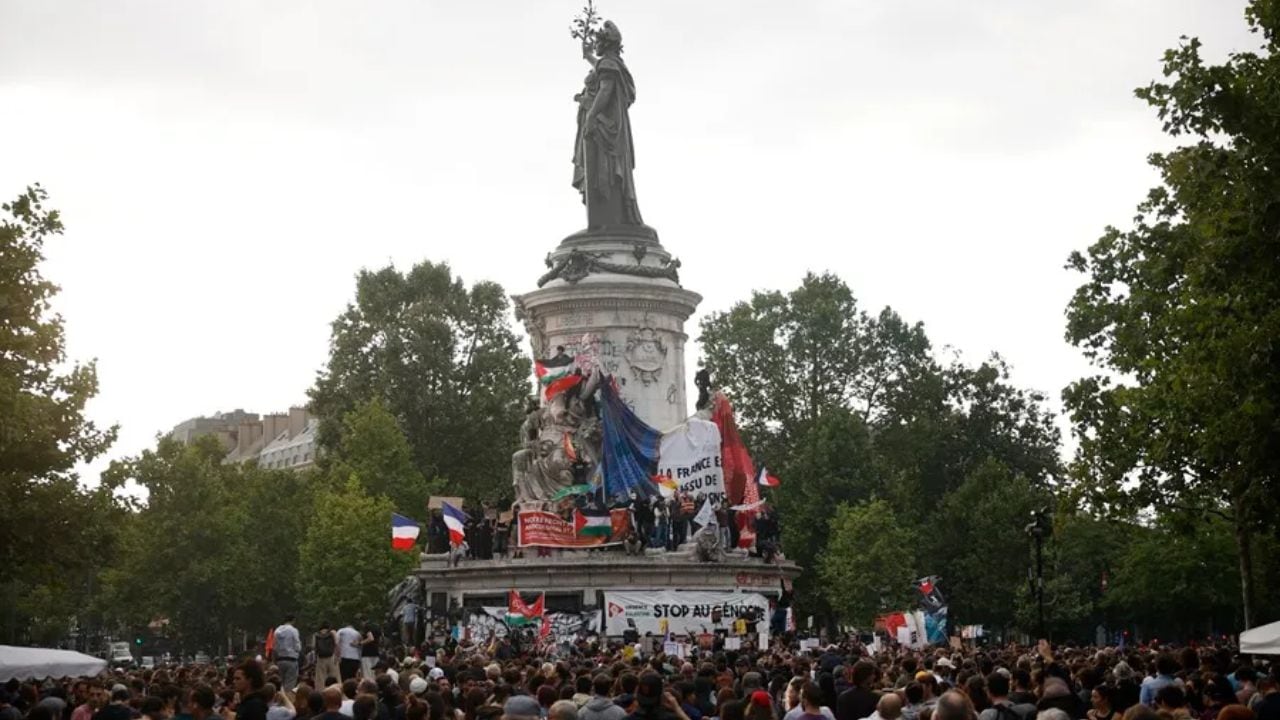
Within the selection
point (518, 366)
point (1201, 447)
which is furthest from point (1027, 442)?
point (1201, 447)

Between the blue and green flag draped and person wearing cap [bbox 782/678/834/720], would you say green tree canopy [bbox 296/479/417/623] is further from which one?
person wearing cap [bbox 782/678/834/720]

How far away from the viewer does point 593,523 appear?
47.7 m

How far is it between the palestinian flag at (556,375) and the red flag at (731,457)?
412 cm

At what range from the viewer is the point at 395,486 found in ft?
235

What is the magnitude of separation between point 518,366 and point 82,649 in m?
26.6

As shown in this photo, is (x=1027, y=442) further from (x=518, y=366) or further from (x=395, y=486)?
(x=395, y=486)

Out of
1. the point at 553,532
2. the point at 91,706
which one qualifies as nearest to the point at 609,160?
the point at 553,532

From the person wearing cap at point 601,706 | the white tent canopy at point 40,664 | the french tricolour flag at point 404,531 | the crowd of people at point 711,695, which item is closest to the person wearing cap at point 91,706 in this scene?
the crowd of people at point 711,695

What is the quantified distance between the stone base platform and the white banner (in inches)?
80.9

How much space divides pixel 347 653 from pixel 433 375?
50587 millimetres

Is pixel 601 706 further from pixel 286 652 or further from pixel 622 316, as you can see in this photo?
pixel 622 316

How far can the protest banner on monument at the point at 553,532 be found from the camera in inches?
1855

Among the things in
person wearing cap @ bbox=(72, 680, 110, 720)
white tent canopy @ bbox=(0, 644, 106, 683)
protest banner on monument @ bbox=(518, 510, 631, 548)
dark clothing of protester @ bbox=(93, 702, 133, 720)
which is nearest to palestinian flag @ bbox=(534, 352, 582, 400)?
protest banner on monument @ bbox=(518, 510, 631, 548)

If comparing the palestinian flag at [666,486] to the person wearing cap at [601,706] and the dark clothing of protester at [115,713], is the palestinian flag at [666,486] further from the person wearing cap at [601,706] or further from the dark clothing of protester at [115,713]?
the person wearing cap at [601,706]
